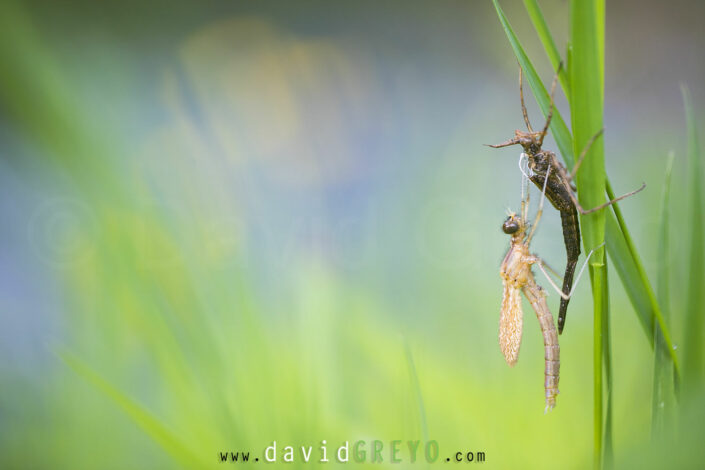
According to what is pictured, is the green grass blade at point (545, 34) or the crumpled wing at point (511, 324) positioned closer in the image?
the green grass blade at point (545, 34)

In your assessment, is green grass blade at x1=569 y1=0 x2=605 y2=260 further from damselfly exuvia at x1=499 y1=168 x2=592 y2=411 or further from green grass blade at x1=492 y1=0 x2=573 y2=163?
damselfly exuvia at x1=499 y1=168 x2=592 y2=411

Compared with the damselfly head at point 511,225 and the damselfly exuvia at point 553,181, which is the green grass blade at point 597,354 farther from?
the damselfly head at point 511,225

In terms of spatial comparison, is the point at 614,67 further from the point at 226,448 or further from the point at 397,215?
the point at 226,448

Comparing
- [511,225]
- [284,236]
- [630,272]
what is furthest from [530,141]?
[284,236]

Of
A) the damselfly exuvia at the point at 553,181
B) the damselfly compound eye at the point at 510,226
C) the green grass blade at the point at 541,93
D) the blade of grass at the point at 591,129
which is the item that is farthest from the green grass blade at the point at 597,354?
the damselfly compound eye at the point at 510,226

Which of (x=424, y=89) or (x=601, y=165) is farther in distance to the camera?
(x=424, y=89)

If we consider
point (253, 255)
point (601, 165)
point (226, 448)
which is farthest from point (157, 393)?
point (601, 165)
